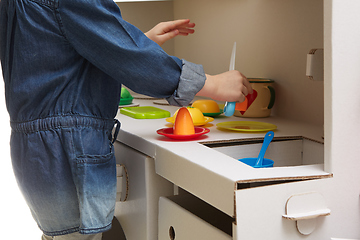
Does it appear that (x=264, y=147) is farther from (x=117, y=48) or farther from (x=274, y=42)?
(x=274, y=42)

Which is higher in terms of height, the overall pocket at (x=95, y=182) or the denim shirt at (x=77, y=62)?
the denim shirt at (x=77, y=62)

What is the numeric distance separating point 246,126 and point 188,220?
0.36 metres

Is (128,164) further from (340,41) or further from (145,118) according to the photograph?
(340,41)

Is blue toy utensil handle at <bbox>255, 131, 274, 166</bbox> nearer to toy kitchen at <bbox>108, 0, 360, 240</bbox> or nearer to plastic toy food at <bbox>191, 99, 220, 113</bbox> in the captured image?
toy kitchen at <bbox>108, 0, 360, 240</bbox>

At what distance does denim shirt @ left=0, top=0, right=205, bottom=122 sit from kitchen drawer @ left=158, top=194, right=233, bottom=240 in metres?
0.19

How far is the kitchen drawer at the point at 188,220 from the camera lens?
0.73 metres

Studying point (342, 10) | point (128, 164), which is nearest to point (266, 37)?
point (128, 164)

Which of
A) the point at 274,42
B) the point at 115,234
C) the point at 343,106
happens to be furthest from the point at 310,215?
the point at 115,234

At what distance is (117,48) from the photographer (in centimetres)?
77

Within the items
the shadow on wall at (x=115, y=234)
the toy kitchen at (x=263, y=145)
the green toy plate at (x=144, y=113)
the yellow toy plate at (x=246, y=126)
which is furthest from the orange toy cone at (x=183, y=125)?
the shadow on wall at (x=115, y=234)

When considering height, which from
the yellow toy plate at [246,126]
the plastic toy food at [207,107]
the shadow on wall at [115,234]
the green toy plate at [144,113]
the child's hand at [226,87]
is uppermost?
the child's hand at [226,87]

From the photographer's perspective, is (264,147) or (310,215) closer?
(310,215)

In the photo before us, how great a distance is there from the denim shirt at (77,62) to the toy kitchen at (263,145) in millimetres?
120

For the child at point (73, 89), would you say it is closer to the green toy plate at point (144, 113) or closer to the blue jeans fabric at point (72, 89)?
the blue jeans fabric at point (72, 89)
